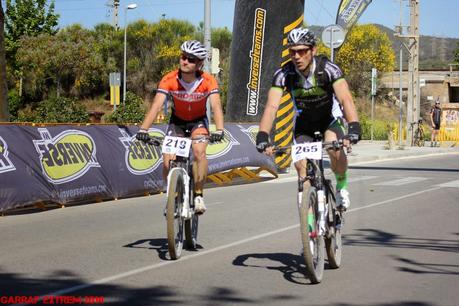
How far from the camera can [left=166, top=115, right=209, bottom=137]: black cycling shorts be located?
27.9ft

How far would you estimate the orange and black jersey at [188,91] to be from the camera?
831cm

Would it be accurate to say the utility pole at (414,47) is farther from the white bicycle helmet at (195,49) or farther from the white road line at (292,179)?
the white bicycle helmet at (195,49)

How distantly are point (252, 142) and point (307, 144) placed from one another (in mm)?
11639

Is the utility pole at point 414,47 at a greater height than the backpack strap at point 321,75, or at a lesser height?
greater

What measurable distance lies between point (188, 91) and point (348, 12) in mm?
17507

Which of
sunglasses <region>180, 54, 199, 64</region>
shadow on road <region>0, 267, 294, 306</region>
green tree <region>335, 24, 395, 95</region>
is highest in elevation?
green tree <region>335, 24, 395, 95</region>

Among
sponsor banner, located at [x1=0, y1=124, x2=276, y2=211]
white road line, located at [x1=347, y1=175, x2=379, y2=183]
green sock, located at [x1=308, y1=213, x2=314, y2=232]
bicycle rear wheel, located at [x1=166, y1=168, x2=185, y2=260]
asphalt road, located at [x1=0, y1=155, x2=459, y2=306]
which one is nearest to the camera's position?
asphalt road, located at [x1=0, y1=155, x2=459, y2=306]

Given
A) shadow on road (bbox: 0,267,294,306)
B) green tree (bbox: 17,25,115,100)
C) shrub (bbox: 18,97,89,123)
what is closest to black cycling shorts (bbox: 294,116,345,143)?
shadow on road (bbox: 0,267,294,306)

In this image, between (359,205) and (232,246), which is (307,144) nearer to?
(232,246)

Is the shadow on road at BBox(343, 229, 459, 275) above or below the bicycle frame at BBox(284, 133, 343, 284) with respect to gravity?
below

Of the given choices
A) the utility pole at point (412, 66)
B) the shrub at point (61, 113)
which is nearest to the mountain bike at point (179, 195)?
the shrub at point (61, 113)

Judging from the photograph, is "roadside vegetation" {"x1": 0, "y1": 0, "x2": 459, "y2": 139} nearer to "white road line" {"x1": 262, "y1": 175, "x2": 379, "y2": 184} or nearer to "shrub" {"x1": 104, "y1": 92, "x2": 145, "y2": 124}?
"shrub" {"x1": 104, "y1": 92, "x2": 145, "y2": 124}

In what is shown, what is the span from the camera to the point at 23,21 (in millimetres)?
61031

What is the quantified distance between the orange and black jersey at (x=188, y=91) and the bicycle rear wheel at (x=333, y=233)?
6.02ft
